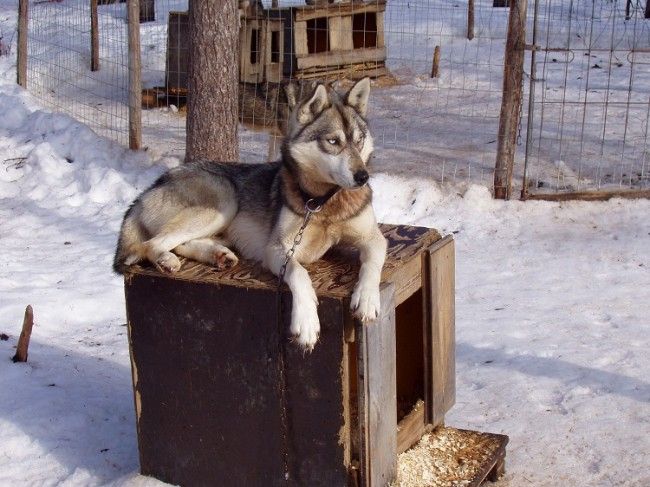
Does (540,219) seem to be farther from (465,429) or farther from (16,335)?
(16,335)

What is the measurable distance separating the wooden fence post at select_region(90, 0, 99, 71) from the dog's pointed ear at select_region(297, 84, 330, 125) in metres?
8.19

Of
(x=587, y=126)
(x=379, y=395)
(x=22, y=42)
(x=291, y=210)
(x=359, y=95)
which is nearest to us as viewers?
(x=379, y=395)

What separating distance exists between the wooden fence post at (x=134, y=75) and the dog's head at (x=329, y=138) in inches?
204

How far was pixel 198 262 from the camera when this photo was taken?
152 inches

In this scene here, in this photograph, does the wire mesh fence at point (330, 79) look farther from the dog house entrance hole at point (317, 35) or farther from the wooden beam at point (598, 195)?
the wooden beam at point (598, 195)

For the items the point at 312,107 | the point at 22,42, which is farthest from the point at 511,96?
the point at 22,42

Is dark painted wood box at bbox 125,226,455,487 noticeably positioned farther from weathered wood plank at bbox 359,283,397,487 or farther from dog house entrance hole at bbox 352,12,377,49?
dog house entrance hole at bbox 352,12,377,49

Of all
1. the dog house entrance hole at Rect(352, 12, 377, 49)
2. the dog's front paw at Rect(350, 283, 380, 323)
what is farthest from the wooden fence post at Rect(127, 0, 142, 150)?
the dog's front paw at Rect(350, 283, 380, 323)

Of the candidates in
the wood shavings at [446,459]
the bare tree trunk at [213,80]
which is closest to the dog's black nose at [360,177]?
the wood shavings at [446,459]

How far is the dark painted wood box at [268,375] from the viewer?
11.3ft

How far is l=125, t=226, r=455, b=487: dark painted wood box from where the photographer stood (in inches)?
135

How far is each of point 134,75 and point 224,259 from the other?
17.9 feet

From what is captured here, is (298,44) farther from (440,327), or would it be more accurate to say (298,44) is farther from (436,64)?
(440,327)

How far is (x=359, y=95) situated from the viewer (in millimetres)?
3959
